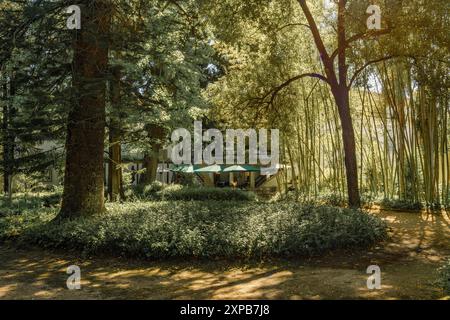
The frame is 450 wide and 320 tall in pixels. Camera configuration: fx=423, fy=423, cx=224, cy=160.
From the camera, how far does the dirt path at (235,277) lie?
4.96 m

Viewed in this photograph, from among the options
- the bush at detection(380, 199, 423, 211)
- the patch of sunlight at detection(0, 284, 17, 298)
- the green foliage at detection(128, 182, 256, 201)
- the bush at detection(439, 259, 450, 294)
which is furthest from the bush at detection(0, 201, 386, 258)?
the green foliage at detection(128, 182, 256, 201)

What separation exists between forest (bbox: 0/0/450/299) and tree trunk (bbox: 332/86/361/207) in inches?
1.1

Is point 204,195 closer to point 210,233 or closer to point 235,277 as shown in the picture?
point 210,233

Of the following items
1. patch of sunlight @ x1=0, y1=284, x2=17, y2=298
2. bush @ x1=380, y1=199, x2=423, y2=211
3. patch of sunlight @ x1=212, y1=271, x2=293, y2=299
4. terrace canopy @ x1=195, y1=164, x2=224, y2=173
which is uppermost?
terrace canopy @ x1=195, y1=164, x2=224, y2=173

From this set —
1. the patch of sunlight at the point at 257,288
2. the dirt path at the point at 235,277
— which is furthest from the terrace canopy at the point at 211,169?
the patch of sunlight at the point at 257,288

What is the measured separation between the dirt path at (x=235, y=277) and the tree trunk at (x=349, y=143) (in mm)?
2588

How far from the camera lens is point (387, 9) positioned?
905 centimetres

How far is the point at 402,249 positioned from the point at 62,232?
614cm

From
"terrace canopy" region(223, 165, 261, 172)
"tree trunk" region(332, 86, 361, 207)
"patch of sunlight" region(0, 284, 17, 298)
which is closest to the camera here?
"patch of sunlight" region(0, 284, 17, 298)

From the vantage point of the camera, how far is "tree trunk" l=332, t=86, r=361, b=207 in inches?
400

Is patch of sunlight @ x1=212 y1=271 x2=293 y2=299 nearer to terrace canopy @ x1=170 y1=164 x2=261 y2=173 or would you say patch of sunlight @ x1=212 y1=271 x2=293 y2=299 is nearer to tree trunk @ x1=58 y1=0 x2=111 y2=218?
tree trunk @ x1=58 y1=0 x2=111 y2=218

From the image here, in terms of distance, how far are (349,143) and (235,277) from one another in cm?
560
